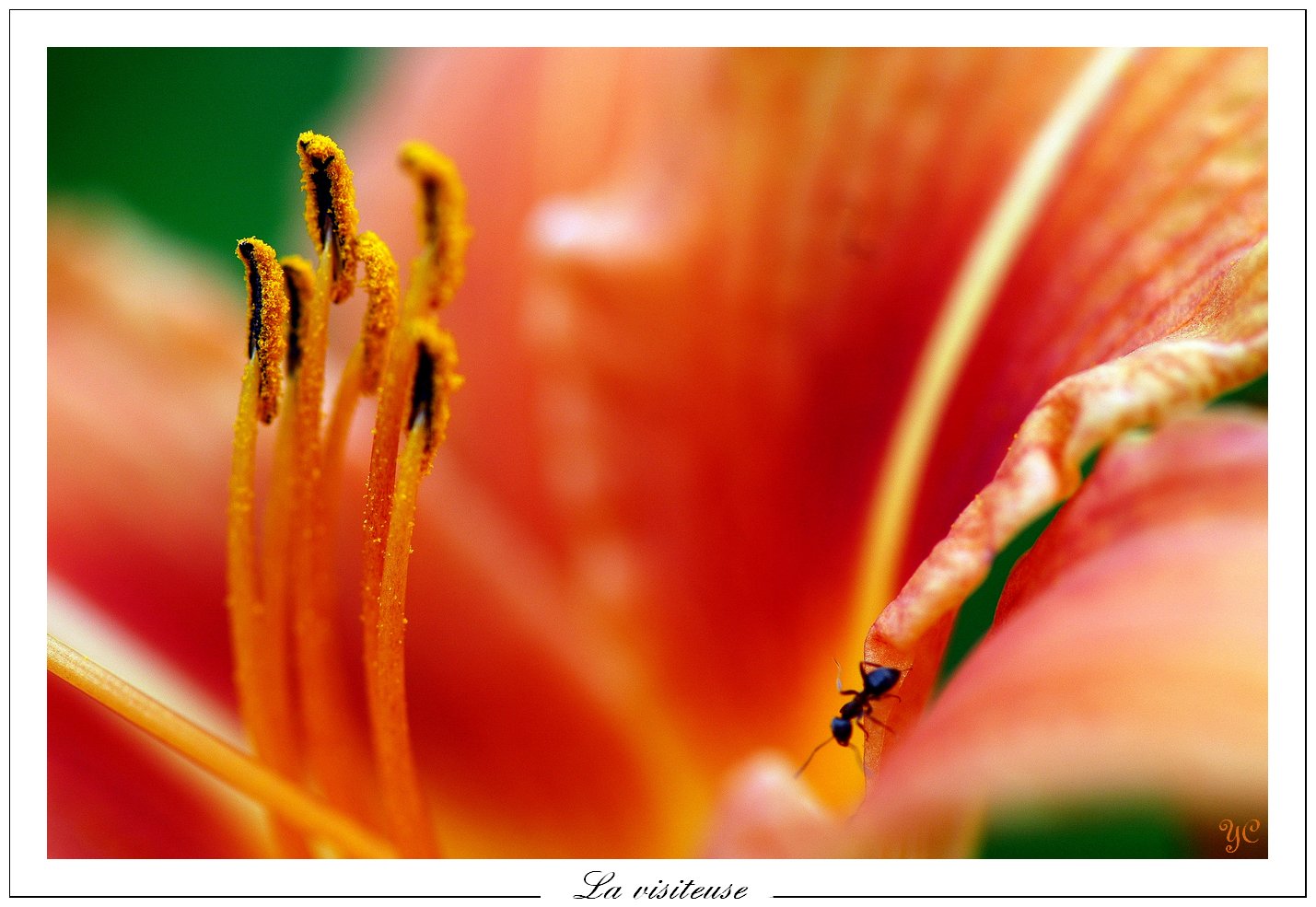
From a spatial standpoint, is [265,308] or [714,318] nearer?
[265,308]

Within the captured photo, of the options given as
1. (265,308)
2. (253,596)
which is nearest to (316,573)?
(253,596)

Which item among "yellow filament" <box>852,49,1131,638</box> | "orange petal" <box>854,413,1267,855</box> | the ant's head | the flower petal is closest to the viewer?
"orange petal" <box>854,413,1267,855</box>

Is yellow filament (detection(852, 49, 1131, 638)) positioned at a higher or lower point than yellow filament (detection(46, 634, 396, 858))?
higher

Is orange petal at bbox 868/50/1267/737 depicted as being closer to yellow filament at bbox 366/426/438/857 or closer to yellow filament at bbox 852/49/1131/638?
yellow filament at bbox 852/49/1131/638

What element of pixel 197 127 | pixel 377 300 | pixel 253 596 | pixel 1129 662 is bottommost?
pixel 1129 662

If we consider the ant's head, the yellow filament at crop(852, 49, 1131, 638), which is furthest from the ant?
the yellow filament at crop(852, 49, 1131, 638)

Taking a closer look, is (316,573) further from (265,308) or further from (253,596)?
(265,308)
